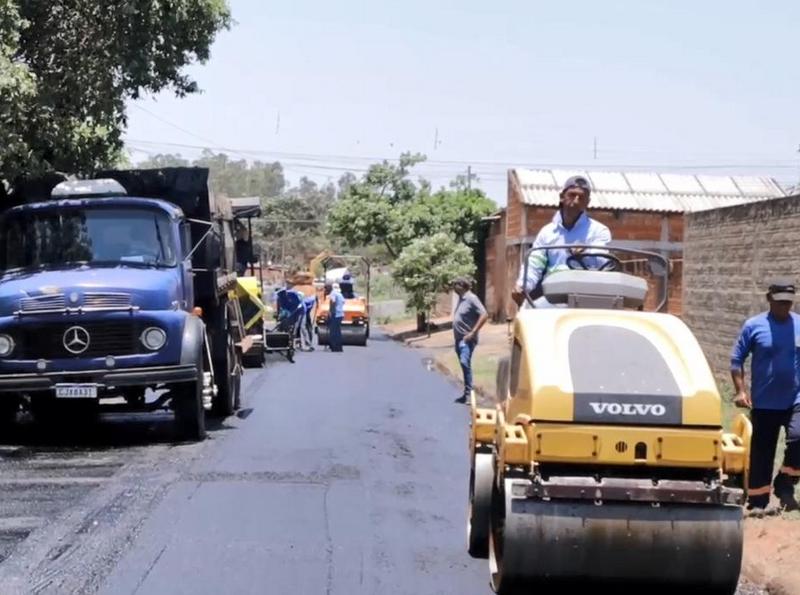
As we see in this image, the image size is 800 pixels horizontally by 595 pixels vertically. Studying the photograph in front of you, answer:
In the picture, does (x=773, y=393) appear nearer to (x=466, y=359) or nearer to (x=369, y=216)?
(x=466, y=359)

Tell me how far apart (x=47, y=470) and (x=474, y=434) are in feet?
16.4

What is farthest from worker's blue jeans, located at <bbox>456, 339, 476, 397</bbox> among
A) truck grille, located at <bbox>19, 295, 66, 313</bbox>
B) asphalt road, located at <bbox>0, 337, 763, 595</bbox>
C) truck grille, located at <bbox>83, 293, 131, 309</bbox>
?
truck grille, located at <bbox>19, 295, 66, 313</bbox>

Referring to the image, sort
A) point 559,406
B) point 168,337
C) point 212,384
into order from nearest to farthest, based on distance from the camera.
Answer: point 559,406 < point 168,337 < point 212,384

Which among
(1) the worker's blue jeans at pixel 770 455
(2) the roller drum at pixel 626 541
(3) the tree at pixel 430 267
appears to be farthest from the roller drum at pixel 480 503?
(3) the tree at pixel 430 267

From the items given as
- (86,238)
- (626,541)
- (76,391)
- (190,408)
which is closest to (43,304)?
(76,391)

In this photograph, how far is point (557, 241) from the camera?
27.7 ft

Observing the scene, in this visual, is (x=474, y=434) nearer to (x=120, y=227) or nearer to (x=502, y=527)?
(x=502, y=527)

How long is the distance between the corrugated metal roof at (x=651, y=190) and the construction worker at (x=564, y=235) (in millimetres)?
28282

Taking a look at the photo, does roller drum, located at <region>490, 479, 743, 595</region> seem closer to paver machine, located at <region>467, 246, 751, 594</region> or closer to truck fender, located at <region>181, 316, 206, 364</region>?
paver machine, located at <region>467, 246, 751, 594</region>

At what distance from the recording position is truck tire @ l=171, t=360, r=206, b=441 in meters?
13.2

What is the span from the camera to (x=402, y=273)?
40.6 m

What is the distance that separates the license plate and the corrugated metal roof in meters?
25.2

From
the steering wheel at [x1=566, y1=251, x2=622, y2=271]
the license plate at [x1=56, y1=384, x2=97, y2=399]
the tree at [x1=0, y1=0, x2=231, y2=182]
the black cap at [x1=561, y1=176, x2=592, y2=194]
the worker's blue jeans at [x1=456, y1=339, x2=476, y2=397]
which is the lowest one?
the worker's blue jeans at [x1=456, y1=339, x2=476, y2=397]

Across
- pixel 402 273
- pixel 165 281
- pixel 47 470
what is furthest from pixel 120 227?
pixel 402 273
